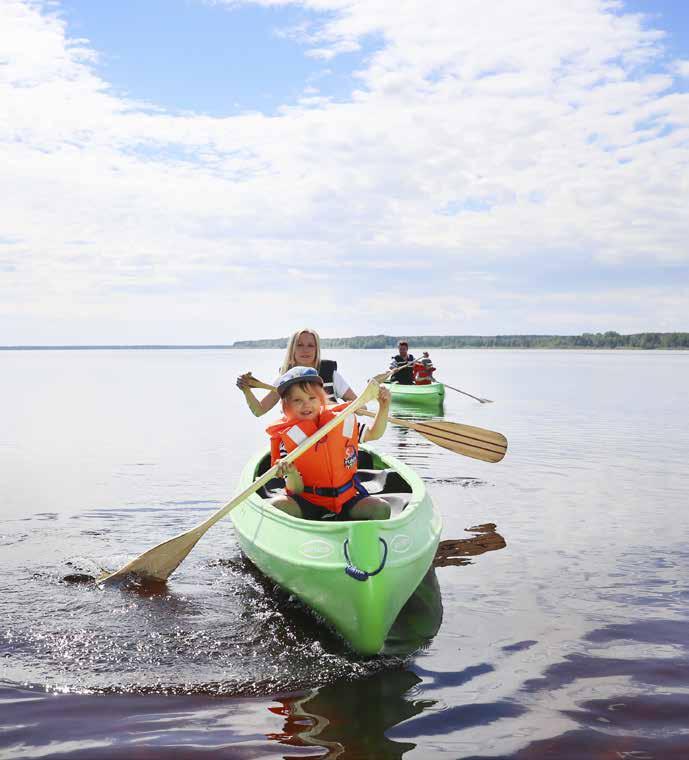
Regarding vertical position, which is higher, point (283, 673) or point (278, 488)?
point (278, 488)

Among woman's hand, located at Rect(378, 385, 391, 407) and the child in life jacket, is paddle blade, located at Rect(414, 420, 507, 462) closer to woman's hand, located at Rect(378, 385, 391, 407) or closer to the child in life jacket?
woman's hand, located at Rect(378, 385, 391, 407)

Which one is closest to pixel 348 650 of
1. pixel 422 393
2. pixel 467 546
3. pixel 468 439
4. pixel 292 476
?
pixel 292 476

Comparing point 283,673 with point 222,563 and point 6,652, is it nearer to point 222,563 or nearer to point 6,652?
point 6,652

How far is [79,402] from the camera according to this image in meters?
27.0

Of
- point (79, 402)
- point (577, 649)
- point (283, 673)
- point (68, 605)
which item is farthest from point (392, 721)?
point (79, 402)

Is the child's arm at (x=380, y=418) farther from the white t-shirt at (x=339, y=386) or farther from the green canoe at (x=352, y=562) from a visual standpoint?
the white t-shirt at (x=339, y=386)

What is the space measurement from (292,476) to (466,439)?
350cm

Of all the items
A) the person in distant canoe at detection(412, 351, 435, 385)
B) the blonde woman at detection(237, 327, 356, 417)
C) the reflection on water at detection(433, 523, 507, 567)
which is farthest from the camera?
the person in distant canoe at detection(412, 351, 435, 385)

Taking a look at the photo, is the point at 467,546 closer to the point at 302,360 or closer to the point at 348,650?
the point at 302,360

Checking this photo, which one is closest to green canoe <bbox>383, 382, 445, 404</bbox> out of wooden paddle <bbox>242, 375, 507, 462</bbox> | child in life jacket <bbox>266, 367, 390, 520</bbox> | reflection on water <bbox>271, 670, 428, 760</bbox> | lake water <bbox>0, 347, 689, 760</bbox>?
lake water <bbox>0, 347, 689, 760</bbox>

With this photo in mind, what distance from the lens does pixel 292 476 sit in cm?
584

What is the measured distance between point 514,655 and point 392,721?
51.9 inches

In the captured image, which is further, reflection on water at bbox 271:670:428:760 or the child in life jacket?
the child in life jacket

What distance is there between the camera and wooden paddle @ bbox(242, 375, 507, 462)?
28.2ft
